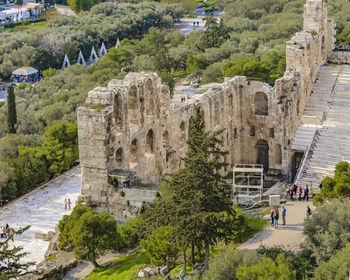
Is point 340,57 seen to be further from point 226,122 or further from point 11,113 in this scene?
point 11,113

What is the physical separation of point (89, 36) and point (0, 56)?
55.5 ft

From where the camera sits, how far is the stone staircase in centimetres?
5599

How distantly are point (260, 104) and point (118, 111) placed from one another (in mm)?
19111

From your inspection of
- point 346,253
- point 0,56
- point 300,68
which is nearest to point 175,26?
point 0,56

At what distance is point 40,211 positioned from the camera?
181 feet

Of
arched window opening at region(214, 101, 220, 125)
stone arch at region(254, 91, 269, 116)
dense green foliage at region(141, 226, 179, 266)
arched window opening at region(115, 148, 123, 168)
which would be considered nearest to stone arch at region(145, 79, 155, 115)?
arched window opening at region(115, 148, 123, 168)

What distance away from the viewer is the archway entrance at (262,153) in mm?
62125

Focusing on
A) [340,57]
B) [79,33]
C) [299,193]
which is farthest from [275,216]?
[79,33]

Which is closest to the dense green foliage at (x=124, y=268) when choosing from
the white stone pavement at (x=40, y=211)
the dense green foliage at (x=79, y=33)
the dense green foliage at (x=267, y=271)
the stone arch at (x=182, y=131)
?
the white stone pavement at (x=40, y=211)

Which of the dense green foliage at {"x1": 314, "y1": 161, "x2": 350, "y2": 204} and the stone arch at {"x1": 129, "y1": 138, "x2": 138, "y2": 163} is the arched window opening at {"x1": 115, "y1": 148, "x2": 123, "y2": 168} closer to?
the stone arch at {"x1": 129, "y1": 138, "x2": 138, "y2": 163}

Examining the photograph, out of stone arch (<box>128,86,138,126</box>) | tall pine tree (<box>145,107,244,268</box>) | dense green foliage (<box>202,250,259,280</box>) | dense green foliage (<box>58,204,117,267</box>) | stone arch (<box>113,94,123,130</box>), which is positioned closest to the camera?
dense green foliage (<box>202,250,259,280</box>)

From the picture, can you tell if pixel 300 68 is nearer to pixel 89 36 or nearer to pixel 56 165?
pixel 56 165

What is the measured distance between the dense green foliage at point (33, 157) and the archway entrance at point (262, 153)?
17.0 metres

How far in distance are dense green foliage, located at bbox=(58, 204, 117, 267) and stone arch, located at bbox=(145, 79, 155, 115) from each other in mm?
10236
